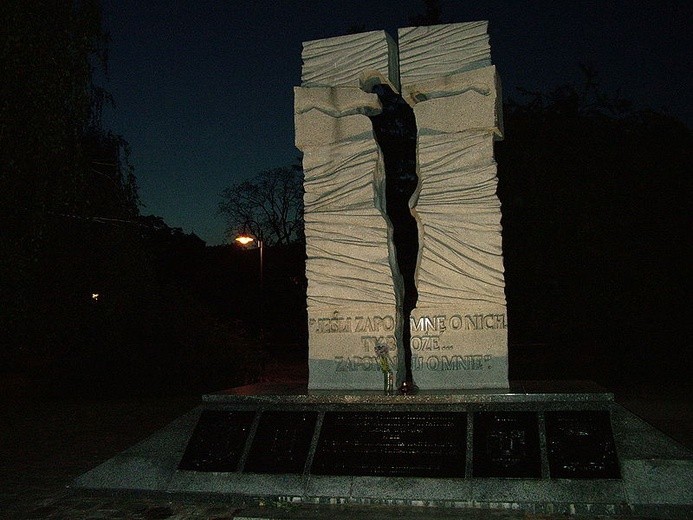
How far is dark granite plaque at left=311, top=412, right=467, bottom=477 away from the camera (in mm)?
5645

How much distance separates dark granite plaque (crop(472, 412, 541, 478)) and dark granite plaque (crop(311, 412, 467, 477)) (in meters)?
0.13

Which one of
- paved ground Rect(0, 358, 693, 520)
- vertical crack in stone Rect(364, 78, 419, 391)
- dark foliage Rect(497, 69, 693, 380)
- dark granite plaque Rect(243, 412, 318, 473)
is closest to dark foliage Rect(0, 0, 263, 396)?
paved ground Rect(0, 358, 693, 520)

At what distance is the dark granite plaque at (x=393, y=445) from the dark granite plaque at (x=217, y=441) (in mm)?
743

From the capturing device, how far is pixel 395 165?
20.5 metres

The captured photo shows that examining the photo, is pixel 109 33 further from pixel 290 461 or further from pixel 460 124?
pixel 290 461

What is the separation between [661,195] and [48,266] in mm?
14171

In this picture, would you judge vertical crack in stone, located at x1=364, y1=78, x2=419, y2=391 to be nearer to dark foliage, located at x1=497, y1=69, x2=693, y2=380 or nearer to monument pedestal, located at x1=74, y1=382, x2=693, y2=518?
dark foliage, located at x1=497, y1=69, x2=693, y2=380

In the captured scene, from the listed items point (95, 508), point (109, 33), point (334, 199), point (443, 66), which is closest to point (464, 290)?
point (334, 199)

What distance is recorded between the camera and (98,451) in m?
8.59

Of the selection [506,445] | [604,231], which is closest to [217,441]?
[506,445]

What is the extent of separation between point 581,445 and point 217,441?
3114 millimetres

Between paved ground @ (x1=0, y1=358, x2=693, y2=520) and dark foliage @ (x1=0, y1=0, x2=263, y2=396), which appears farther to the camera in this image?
dark foliage @ (x1=0, y1=0, x2=263, y2=396)

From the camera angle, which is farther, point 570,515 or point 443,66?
point 443,66

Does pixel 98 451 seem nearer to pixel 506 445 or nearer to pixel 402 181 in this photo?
pixel 506 445
